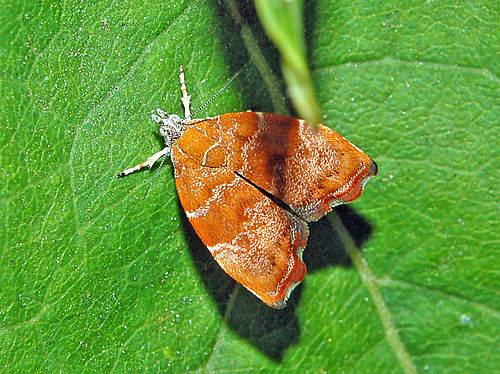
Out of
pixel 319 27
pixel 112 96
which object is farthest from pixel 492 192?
pixel 112 96

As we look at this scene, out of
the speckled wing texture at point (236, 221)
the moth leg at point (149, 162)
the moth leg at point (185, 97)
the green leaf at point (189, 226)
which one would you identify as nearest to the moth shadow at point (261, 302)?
the green leaf at point (189, 226)

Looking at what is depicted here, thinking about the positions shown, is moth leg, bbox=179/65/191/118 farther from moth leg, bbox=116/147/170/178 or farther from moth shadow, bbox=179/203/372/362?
moth shadow, bbox=179/203/372/362

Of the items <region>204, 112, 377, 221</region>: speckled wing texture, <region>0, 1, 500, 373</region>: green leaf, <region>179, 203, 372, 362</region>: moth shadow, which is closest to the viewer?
<region>0, 1, 500, 373</region>: green leaf

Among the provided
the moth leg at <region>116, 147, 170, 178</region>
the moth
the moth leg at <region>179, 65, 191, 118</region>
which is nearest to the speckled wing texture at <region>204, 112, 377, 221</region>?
the moth

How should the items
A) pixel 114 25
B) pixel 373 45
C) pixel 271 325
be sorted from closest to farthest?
1. pixel 114 25
2. pixel 373 45
3. pixel 271 325

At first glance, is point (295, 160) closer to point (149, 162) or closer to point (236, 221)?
point (236, 221)

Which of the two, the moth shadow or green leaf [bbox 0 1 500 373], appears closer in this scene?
green leaf [bbox 0 1 500 373]

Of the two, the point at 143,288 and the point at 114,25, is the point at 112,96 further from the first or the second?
the point at 143,288
